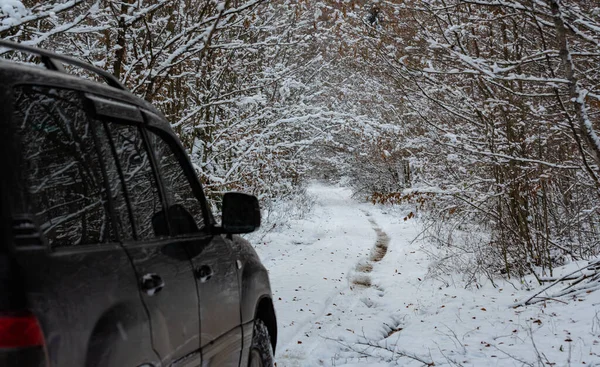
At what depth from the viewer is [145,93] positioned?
7.43 metres

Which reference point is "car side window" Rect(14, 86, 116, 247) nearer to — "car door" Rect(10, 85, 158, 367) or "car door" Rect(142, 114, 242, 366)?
"car door" Rect(10, 85, 158, 367)

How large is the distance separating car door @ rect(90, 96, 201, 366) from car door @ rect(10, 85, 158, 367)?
77mm

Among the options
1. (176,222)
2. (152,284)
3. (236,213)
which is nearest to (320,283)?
(236,213)

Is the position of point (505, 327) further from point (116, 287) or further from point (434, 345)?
point (116, 287)

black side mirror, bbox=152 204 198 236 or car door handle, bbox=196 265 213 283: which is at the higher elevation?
black side mirror, bbox=152 204 198 236

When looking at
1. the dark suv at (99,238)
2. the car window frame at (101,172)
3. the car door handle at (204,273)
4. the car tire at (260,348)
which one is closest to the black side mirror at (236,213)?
the dark suv at (99,238)

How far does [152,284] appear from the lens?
1.98 m

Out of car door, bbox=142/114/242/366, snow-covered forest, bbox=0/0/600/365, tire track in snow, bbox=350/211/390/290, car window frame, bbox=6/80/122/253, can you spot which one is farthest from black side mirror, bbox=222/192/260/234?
tire track in snow, bbox=350/211/390/290

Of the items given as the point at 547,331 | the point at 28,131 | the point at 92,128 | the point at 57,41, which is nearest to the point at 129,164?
the point at 92,128

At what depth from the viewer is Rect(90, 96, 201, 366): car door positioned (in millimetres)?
1999

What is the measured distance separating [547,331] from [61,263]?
19.3ft

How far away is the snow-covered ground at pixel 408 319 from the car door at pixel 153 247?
3.45m

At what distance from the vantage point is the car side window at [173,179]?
259 centimetres

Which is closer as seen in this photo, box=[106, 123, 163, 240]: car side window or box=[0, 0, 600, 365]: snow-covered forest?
box=[106, 123, 163, 240]: car side window
